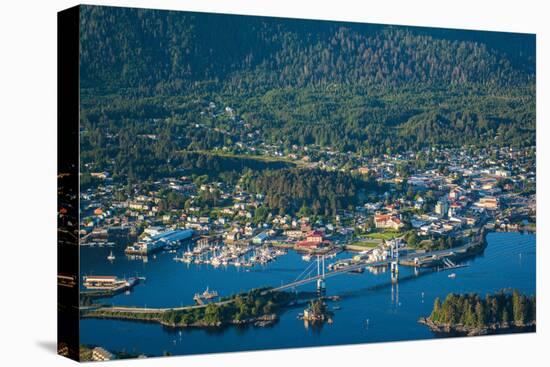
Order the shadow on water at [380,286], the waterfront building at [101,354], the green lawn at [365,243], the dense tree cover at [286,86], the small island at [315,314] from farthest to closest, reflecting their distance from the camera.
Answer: the green lawn at [365,243] → the shadow on water at [380,286] → the small island at [315,314] → the dense tree cover at [286,86] → the waterfront building at [101,354]

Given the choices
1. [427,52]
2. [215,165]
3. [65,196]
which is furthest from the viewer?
[427,52]

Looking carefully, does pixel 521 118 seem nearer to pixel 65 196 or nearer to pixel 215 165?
pixel 215 165

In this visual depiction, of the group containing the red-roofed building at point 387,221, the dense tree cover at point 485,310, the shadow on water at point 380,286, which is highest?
the red-roofed building at point 387,221

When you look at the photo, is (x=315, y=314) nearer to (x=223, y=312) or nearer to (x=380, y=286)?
(x=380, y=286)

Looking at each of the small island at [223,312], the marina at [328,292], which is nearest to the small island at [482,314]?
the marina at [328,292]

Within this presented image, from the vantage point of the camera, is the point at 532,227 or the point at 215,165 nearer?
the point at 215,165

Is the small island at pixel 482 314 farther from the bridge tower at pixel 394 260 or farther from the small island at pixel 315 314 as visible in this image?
the small island at pixel 315 314

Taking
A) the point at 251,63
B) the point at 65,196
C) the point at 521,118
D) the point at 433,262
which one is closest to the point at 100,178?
the point at 65,196
